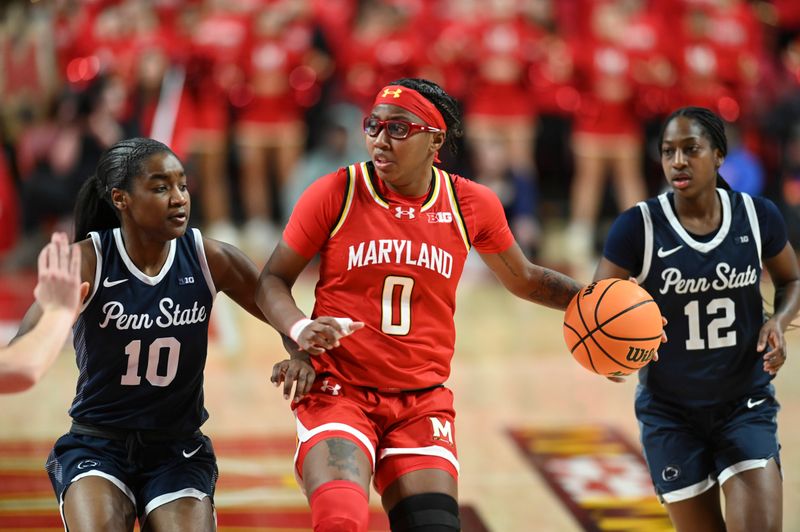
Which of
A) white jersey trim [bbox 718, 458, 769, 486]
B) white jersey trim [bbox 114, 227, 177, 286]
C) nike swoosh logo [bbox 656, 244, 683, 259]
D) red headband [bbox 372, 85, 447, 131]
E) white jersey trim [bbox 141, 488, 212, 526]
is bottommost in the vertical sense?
white jersey trim [bbox 141, 488, 212, 526]

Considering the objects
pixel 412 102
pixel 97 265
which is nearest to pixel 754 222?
pixel 412 102

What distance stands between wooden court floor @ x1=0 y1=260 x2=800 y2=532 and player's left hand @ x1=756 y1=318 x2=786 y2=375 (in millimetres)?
1458

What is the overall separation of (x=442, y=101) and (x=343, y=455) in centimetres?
136

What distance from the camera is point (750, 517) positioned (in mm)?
3975

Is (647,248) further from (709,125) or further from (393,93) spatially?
(393,93)

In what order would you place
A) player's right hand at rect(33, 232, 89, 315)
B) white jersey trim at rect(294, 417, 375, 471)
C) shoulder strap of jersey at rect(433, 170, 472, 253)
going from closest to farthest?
player's right hand at rect(33, 232, 89, 315)
white jersey trim at rect(294, 417, 375, 471)
shoulder strap of jersey at rect(433, 170, 472, 253)

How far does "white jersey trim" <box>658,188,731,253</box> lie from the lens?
429cm

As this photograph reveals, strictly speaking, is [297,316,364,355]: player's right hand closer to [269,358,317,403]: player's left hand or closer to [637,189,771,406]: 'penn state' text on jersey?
[269,358,317,403]: player's left hand

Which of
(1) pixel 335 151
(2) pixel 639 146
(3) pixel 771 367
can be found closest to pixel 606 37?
(2) pixel 639 146

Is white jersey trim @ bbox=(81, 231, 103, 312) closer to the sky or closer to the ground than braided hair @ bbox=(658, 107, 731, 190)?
closer to the ground

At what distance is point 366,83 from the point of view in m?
13.0

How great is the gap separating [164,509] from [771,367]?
228cm

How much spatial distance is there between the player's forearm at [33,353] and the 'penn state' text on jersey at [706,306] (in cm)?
223

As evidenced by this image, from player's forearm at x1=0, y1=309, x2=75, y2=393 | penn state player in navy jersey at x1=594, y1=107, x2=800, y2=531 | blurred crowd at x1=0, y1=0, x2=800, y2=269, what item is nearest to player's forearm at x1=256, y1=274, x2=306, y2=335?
player's forearm at x1=0, y1=309, x2=75, y2=393
